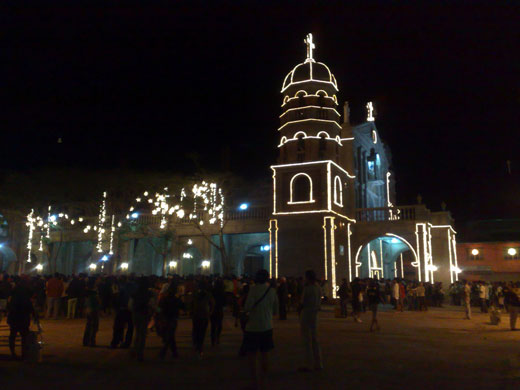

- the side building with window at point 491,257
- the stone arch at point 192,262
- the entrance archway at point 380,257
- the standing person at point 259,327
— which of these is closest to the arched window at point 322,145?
the entrance archway at point 380,257

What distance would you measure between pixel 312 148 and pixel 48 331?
1940 cm

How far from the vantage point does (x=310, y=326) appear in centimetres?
889

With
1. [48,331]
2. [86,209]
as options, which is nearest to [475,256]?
[86,209]

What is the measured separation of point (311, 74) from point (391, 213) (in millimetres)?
10786

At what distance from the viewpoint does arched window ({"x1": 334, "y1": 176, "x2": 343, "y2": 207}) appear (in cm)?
3043

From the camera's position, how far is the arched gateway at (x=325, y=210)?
29031 millimetres

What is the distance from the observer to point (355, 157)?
3462 centimetres

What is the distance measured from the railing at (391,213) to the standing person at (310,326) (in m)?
23.3

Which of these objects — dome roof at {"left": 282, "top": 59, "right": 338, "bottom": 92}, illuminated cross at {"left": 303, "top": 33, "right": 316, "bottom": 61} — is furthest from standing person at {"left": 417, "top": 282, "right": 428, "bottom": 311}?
illuminated cross at {"left": 303, "top": 33, "right": 316, "bottom": 61}

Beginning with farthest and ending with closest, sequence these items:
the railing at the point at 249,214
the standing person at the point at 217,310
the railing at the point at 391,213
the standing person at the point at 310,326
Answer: the railing at the point at 249,214
the railing at the point at 391,213
the standing person at the point at 217,310
the standing person at the point at 310,326

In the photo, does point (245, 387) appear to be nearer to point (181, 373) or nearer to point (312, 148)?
point (181, 373)

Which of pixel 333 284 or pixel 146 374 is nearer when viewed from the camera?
pixel 146 374

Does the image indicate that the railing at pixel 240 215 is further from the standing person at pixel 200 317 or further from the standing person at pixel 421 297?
the standing person at pixel 200 317

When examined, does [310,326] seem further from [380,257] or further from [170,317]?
[380,257]
